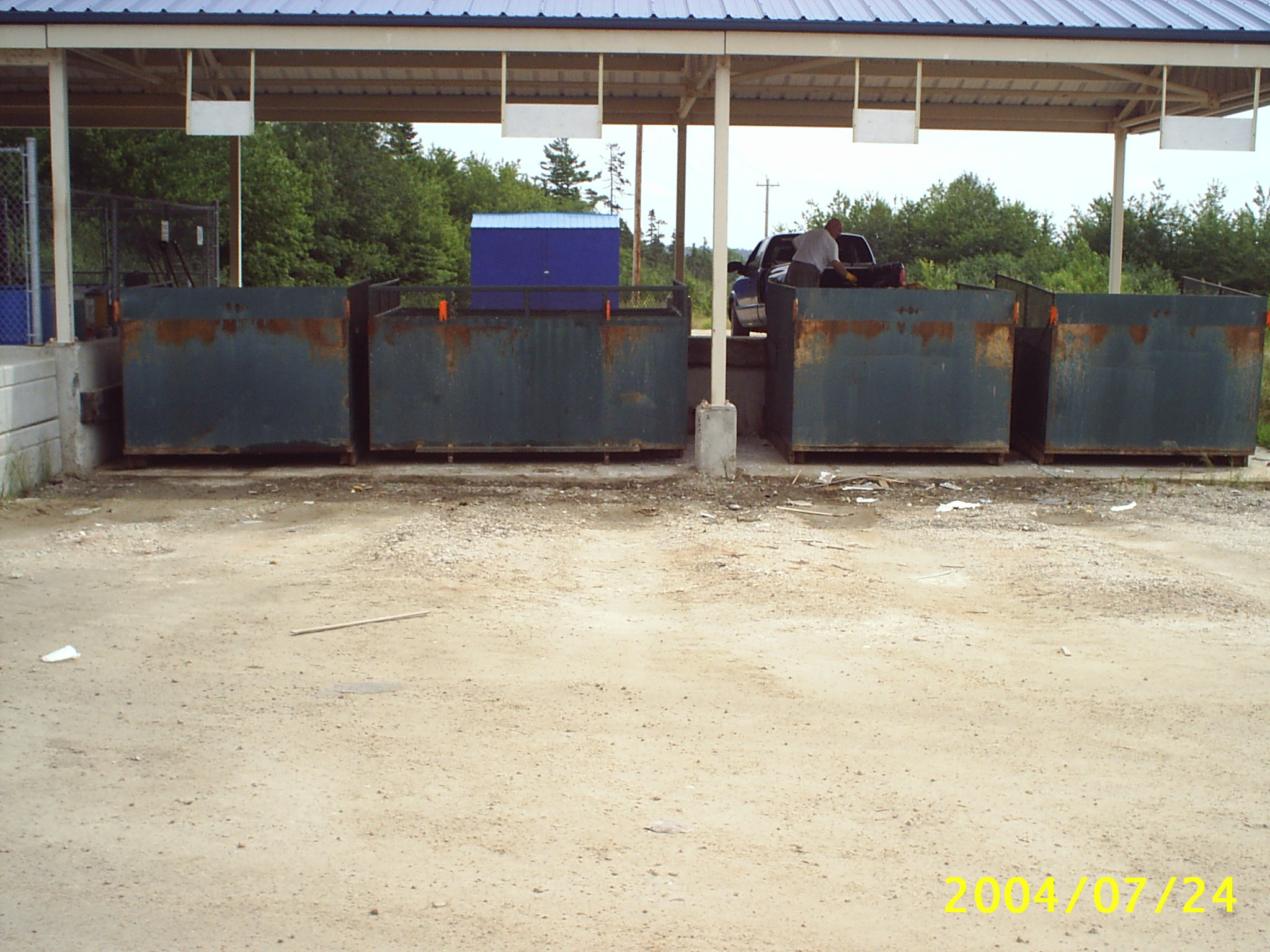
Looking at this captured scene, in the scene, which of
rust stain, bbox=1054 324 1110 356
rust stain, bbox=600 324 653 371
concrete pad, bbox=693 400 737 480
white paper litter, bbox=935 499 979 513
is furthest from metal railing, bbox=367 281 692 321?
rust stain, bbox=1054 324 1110 356

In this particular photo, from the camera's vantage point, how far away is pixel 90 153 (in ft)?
87.9

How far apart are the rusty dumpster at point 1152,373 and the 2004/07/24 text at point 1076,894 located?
862 centimetres

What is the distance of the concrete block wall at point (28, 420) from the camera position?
416 inches

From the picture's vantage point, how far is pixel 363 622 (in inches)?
275

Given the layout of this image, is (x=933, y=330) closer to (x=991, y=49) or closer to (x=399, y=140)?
(x=991, y=49)

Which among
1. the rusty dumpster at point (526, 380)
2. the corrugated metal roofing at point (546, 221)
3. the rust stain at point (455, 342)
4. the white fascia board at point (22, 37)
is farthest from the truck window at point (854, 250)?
the white fascia board at point (22, 37)

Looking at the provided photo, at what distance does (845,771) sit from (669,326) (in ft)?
24.8

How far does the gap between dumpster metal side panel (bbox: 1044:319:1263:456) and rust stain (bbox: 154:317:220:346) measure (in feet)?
26.1

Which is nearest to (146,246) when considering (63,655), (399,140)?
(63,655)

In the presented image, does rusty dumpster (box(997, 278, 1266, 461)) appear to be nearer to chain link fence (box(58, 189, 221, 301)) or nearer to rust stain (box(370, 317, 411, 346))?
rust stain (box(370, 317, 411, 346))

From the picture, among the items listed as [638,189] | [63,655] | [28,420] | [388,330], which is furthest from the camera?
[638,189]

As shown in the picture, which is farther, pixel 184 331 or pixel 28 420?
pixel 184 331

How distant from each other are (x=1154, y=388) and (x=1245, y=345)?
3.16 feet

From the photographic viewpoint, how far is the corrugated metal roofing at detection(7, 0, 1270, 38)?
1109 centimetres
